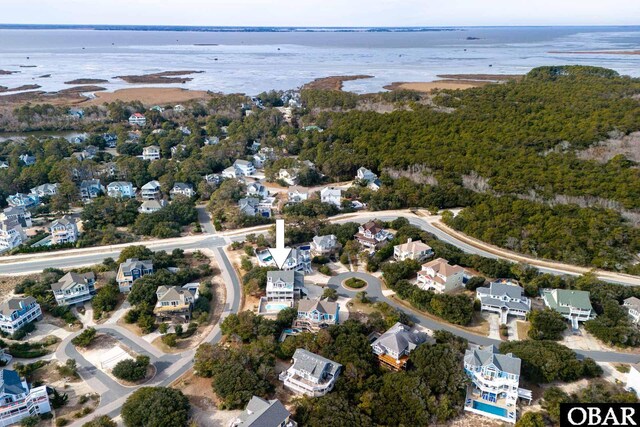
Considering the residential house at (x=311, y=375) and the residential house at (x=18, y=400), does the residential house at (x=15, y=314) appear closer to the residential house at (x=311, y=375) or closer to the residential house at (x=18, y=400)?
the residential house at (x=18, y=400)

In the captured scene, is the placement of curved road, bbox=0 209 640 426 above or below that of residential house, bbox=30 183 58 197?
below

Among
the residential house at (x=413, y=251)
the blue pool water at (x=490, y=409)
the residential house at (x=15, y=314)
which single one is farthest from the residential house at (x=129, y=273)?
the blue pool water at (x=490, y=409)

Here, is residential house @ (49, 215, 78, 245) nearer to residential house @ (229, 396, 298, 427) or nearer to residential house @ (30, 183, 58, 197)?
residential house @ (30, 183, 58, 197)

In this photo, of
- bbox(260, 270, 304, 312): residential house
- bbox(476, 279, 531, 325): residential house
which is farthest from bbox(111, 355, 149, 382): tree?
bbox(476, 279, 531, 325): residential house

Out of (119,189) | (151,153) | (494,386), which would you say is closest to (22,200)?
(119,189)

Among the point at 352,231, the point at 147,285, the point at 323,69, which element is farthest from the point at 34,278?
the point at 323,69

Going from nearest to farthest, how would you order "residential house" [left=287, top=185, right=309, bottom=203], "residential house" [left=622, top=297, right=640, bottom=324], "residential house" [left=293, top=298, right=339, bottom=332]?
1. "residential house" [left=293, top=298, right=339, bottom=332]
2. "residential house" [left=622, top=297, right=640, bottom=324]
3. "residential house" [left=287, top=185, right=309, bottom=203]
